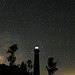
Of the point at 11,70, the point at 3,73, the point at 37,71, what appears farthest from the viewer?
the point at 11,70

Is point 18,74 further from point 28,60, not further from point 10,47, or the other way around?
point 28,60

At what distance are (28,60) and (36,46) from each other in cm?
4255

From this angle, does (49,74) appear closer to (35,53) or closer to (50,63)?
(50,63)

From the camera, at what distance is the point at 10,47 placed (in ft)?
180

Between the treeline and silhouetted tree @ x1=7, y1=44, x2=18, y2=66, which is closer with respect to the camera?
the treeline

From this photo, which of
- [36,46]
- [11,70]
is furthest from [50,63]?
[36,46]

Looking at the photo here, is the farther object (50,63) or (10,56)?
(10,56)

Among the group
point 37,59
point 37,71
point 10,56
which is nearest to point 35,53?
point 37,59

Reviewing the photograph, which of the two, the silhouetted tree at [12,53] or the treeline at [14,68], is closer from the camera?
the treeline at [14,68]

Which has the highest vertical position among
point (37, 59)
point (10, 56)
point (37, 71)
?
point (10, 56)

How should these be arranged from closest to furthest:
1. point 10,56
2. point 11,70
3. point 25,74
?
point 11,70, point 25,74, point 10,56

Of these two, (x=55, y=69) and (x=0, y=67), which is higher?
(x=55, y=69)

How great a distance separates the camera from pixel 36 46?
26.9 m

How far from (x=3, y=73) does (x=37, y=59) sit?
34.4 ft
